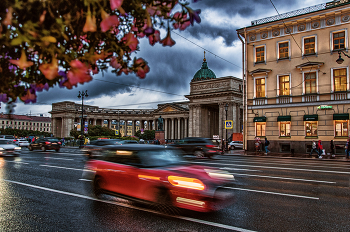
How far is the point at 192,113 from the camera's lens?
222ft

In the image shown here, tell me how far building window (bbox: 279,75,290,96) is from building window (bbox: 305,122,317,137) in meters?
4.08

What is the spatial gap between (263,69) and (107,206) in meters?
28.3

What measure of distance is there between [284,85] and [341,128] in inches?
285

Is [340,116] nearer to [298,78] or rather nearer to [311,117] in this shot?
[311,117]

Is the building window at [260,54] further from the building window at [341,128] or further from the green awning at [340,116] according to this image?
the building window at [341,128]

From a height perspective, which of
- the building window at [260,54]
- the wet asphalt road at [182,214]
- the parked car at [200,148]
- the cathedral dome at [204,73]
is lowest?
the wet asphalt road at [182,214]

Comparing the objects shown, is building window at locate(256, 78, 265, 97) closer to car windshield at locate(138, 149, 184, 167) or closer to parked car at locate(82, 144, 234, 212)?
parked car at locate(82, 144, 234, 212)

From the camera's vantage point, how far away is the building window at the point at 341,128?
26.8 metres

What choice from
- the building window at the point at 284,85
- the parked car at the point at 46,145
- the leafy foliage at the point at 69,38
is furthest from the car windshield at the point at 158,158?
the building window at the point at 284,85

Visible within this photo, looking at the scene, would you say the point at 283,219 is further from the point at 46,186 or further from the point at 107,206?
the point at 46,186

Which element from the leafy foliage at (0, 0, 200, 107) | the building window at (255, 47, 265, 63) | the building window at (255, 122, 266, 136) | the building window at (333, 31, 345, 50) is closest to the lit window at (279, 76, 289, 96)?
the building window at (255, 47, 265, 63)

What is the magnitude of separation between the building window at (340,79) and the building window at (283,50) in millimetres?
5307

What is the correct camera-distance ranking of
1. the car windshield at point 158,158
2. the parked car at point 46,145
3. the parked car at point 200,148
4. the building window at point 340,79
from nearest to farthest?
the car windshield at point 158,158, the parked car at point 200,148, the building window at point 340,79, the parked car at point 46,145

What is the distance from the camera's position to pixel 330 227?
565 centimetres
